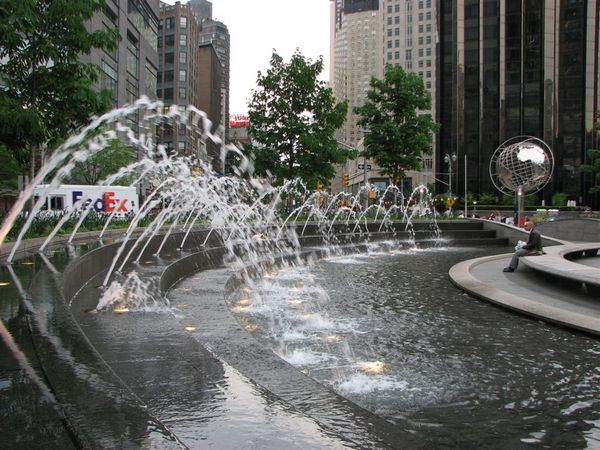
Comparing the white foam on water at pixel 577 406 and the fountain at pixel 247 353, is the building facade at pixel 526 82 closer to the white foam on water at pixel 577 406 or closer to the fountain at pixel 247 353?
A: the fountain at pixel 247 353

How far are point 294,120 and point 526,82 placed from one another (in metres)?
56.8

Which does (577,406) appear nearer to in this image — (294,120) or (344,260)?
(344,260)

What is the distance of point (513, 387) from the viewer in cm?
516

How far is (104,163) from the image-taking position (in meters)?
44.0

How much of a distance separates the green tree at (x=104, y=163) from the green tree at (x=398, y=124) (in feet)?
70.1

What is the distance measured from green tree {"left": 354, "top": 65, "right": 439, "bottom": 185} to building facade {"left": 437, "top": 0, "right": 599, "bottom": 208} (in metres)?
43.4

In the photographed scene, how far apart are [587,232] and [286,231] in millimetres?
16403

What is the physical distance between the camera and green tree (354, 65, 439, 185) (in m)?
34.9

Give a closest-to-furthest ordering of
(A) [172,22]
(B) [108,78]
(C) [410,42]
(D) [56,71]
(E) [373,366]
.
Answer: (E) [373,366], (D) [56,71], (B) [108,78], (A) [172,22], (C) [410,42]

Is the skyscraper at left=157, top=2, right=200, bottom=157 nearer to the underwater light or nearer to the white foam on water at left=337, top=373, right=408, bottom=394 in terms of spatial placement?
the underwater light

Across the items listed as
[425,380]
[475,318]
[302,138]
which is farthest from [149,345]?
[302,138]

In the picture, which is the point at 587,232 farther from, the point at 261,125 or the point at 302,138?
the point at 261,125

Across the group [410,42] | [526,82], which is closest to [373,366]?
[526,82]

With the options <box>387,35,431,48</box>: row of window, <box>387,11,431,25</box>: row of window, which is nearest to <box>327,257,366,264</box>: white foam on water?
<box>387,35,431,48</box>: row of window
